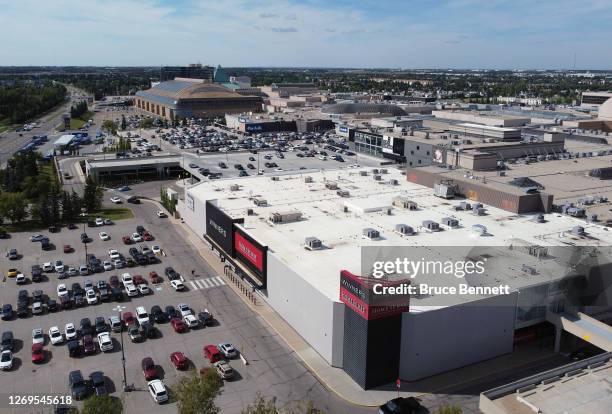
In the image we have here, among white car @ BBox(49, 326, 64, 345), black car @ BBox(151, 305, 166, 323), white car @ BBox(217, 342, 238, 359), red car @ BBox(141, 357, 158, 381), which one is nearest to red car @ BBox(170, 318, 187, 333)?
black car @ BBox(151, 305, 166, 323)

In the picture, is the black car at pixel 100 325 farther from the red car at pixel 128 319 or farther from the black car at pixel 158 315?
the black car at pixel 158 315

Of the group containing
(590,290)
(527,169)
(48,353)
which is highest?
(527,169)

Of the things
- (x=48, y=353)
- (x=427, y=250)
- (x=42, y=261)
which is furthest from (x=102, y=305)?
(x=427, y=250)

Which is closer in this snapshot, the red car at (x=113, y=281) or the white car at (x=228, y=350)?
the white car at (x=228, y=350)

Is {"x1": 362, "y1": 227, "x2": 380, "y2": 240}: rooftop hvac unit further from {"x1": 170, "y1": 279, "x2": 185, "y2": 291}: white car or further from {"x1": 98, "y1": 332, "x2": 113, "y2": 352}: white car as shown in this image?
{"x1": 98, "y1": 332, "x2": 113, "y2": 352}: white car

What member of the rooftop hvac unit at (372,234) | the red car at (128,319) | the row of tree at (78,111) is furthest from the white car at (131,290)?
the row of tree at (78,111)

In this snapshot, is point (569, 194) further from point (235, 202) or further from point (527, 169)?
point (235, 202)
